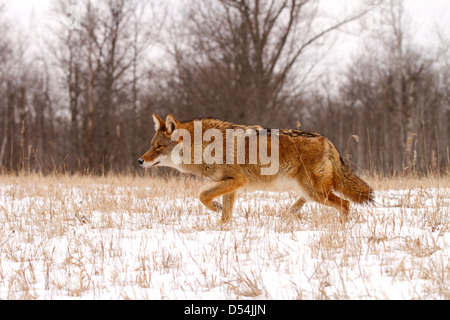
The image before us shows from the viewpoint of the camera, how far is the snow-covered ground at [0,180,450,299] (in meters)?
2.91

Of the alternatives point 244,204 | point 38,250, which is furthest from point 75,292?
point 244,204

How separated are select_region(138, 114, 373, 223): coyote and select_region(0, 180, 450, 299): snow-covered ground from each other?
0.47 m

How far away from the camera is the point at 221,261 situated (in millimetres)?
3527

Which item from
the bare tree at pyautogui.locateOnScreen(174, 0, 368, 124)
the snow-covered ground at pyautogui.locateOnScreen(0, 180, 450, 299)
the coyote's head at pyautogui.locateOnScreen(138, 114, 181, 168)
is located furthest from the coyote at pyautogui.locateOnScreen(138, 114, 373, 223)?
the bare tree at pyautogui.locateOnScreen(174, 0, 368, 124)

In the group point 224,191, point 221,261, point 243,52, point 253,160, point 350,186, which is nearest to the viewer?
point 221,261

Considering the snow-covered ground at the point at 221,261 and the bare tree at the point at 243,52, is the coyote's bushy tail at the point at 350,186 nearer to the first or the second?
the snow-covered ground at the point at 221,261

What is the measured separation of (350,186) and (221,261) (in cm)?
274

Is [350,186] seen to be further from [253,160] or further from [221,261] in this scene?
[221,261]

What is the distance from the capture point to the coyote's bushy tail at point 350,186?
17.6ft

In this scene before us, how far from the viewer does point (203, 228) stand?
16.1 ft

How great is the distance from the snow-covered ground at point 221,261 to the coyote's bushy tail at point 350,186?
1.22ft

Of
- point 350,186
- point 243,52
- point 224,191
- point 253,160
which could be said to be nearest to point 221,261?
point 224,191

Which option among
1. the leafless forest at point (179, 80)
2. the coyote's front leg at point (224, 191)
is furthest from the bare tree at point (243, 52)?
the coyote's front leg at point (224, 191)

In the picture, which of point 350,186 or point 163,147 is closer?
point 350,186
